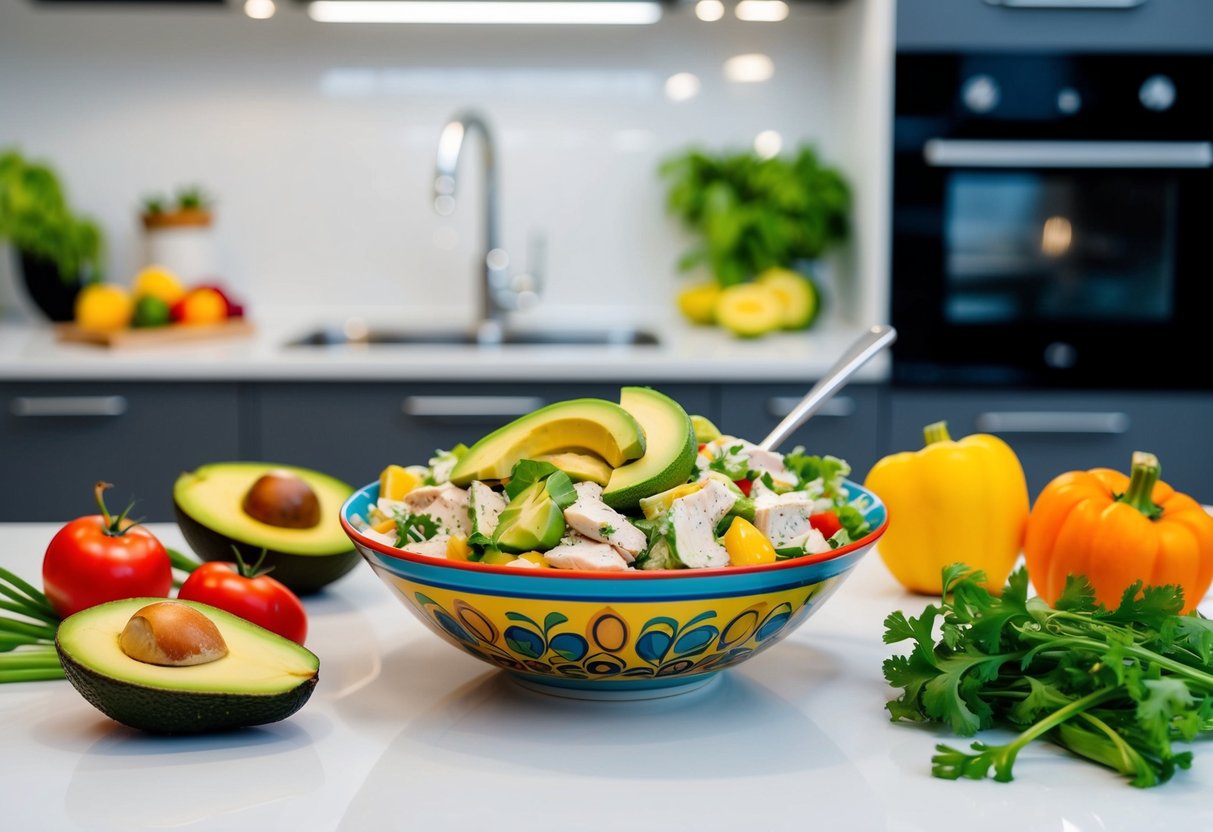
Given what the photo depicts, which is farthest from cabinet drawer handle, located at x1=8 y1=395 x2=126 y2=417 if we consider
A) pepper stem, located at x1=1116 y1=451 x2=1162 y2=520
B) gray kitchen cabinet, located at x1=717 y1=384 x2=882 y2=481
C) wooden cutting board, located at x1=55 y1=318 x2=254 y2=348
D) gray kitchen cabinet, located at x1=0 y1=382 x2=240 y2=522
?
pepper stem, located at x1=1116 y1=451 x2=1162 y2=520

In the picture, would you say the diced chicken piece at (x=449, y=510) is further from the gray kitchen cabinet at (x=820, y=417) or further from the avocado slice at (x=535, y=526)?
the gray kitchen cabinet at (x=820, y=417)

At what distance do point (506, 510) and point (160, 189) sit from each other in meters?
2.50

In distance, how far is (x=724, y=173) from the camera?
3.08 meters

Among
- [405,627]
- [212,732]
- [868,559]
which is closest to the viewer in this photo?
[212,732]

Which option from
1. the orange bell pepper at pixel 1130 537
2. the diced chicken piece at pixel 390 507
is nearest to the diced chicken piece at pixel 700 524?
the diced chicken piece at pixel 390 507

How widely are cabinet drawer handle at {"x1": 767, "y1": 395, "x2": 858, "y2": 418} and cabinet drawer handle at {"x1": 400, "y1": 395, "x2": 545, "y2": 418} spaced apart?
1.46 feet

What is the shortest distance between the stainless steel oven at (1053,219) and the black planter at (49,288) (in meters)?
1.83

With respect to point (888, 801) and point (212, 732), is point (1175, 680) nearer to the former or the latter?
point (888, 801)

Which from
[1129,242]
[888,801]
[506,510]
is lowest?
[888,801]

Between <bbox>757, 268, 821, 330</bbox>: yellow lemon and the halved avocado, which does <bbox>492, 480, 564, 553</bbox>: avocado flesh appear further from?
<bbox>757, 268, 821, 330</bbox>: yellow lemon

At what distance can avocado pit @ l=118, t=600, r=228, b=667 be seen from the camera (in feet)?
2.83

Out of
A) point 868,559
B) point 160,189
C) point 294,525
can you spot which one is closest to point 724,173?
point 160,189

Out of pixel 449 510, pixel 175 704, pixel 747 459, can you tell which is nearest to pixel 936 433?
pixel 747 459

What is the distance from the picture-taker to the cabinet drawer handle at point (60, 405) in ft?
8.26
